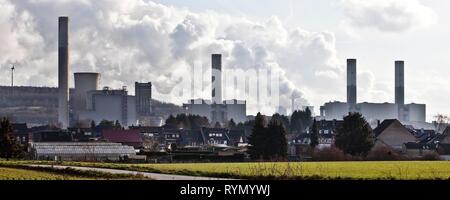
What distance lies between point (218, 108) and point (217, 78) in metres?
8.71

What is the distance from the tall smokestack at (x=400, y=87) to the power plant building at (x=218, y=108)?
3058 cm

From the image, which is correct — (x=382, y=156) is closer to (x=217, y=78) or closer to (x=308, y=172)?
(x=308, y=172)

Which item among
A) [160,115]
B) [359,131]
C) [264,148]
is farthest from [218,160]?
[160,115]

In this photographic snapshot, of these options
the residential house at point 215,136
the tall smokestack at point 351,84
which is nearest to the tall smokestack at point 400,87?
the tall smokestack at point 351,84

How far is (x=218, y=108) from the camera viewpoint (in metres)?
174

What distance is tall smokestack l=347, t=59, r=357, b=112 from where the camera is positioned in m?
158

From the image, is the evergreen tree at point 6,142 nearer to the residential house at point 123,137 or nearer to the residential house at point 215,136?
the residential house at point 123,137

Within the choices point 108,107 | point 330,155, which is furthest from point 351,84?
point 330,155

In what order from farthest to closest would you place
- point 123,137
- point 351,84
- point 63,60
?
point 351,84 → point 63,60 → point 123,137

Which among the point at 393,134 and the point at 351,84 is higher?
the point at 351,84

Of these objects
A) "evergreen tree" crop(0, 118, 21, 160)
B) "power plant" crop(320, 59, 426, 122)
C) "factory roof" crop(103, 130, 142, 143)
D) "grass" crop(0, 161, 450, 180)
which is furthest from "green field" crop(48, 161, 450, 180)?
"power plant" crop(320, 59, 426, 122)

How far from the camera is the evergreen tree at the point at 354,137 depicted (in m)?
72.4

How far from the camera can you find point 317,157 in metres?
67.5
